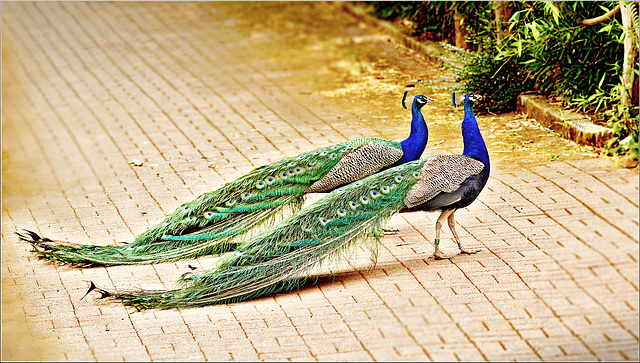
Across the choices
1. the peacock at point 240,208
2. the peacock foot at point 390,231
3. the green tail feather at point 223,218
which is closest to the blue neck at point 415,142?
the peacock at point 240,208

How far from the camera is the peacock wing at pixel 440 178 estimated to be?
13.9ft

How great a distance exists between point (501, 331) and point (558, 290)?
31 centimetres

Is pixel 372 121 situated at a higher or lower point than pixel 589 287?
lower

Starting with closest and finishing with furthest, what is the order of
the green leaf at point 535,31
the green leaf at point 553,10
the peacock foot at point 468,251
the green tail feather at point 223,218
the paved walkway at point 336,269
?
the paved walkway at point 336,269 < the peacock foot at point 468,251 < the green tail feather at point 223,218 < the green leaf at point 553,10 < the green leaf at point 535,31

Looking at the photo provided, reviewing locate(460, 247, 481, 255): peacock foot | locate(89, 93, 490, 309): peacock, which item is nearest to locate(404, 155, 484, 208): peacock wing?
locate(89, 93, 490, 309): peacock

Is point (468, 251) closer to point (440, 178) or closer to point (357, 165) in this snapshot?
point (440, 178)

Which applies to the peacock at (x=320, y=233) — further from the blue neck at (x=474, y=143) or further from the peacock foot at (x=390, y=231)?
the peacock foot at (x=390, y=231)

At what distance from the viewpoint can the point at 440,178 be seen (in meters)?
4.24

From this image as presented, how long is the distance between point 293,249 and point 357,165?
0.83 m

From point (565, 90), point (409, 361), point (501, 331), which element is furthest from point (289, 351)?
point (565, 90)

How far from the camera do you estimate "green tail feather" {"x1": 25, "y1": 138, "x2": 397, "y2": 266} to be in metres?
4.73

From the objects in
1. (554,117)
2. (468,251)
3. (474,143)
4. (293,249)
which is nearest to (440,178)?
(474,143)

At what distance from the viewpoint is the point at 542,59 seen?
6.61 meters

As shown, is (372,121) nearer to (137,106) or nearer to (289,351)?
(137,106)
